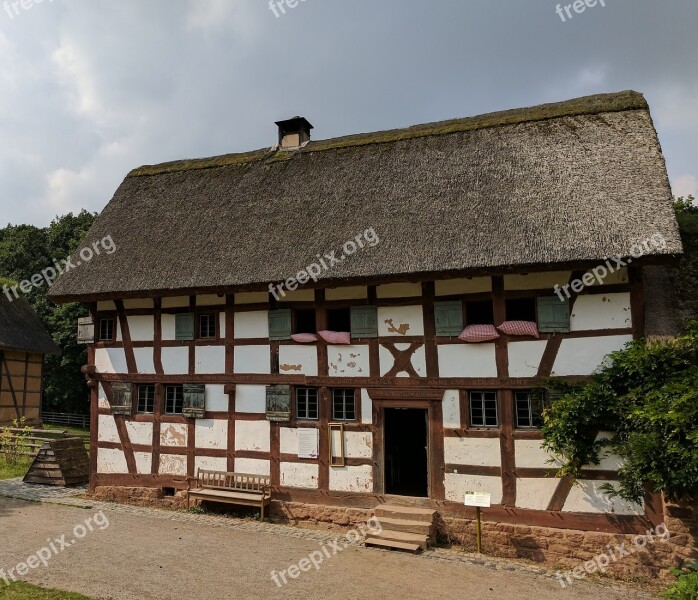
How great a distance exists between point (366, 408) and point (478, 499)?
260cm

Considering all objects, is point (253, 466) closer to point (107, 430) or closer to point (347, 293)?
point (107, 430)

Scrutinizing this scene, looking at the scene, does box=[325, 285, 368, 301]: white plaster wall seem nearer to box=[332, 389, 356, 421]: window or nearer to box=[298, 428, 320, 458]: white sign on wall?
box=[332, 389, 356, 421]: window

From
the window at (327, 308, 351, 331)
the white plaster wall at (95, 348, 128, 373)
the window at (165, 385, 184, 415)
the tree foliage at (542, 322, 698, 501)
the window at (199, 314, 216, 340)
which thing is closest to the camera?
the tree foliage at (542, 322, 698, 501)

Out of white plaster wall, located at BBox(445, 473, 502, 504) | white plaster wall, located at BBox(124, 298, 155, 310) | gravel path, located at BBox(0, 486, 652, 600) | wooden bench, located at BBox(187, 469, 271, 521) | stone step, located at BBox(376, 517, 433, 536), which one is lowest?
gravel path, located at BBox(0, 486, 652, 600)

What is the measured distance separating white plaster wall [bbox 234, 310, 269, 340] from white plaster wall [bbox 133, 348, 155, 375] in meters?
2.32

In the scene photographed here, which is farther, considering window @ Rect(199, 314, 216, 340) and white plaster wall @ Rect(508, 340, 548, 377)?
window @ Rect(199, 314, 216, 340)

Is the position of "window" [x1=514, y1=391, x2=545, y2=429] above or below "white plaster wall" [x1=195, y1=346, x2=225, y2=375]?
below

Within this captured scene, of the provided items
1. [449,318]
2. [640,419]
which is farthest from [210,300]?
[640,419]

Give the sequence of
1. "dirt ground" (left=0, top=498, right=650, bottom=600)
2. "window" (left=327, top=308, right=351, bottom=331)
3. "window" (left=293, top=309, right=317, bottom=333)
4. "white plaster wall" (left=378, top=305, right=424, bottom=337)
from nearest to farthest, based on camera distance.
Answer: "dirt ground" (left=0, top=498, right=650, bottom=600) → "white plaster wall" (left=378, top=305, right=424, bottom=337) → "window" (left=327, top=308, right=351, bottom=331) → "window" (left=293, top=309, right=317, bottom=333)

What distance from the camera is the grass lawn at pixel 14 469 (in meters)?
14.8

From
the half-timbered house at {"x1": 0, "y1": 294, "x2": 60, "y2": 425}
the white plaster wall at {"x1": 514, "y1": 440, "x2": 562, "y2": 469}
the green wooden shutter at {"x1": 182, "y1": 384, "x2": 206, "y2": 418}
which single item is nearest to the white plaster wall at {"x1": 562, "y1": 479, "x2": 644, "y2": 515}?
the white plaster wall at {"x1": 514, "y1": 440, "x2": 562, "y2": 469}

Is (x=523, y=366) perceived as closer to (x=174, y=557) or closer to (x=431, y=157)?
(x=431, y=157)

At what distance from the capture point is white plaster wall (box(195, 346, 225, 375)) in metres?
11.6

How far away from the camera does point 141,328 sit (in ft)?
40.9
